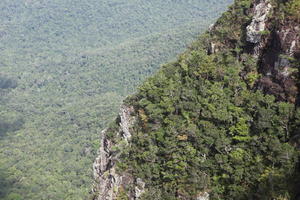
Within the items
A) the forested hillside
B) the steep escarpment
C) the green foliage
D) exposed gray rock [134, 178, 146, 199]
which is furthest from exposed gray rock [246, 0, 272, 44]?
the forested hillside

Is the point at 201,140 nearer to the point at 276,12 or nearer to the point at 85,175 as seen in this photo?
the point at 276,12

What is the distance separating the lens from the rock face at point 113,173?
30930 millimetres

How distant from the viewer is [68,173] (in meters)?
79.1

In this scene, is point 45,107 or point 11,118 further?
point 45,107

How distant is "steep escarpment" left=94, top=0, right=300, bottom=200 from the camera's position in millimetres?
26000

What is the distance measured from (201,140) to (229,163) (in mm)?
3016

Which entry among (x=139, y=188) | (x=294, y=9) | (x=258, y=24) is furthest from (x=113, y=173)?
(x=294, y=9)

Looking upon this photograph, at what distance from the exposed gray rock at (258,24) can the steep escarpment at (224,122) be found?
0.28 ft

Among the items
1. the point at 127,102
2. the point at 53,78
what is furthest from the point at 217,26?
the point at 53,78

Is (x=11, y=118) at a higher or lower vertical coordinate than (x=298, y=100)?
lower

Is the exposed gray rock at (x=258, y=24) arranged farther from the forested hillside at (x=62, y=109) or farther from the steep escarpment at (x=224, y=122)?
the forested hillside at (x=62, y=109)

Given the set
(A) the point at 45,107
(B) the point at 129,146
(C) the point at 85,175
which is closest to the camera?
(B) the point at 129,146

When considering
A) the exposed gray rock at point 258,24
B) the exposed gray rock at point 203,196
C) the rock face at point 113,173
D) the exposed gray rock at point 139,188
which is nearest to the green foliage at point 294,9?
the exposed gray rock at point 258,24

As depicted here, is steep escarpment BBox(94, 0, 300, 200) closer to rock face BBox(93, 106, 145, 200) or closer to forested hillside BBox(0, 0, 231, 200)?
rock face BBox(93, 106, 145, 200)
